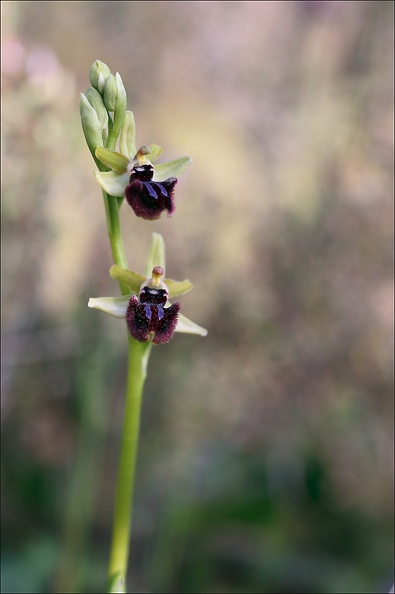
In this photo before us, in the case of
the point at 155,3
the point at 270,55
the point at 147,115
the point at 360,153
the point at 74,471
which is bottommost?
the point at 74,471

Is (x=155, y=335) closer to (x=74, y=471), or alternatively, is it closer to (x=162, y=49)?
(x=74, y=471)

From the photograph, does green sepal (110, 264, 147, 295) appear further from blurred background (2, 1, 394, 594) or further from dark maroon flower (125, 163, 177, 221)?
blurred background (2, 1, 394, 594)

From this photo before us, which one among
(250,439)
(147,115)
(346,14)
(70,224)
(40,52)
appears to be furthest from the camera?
(147,115)

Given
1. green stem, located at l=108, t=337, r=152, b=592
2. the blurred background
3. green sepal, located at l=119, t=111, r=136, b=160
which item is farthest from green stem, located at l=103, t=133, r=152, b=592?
the blurred background

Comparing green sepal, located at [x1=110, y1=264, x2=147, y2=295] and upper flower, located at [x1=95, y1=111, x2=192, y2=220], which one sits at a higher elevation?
upper flower, located at [x1=95, y1=111, x2=192, y2=220]

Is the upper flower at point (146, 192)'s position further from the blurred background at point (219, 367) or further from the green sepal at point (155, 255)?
the blurred background at point (219, 367)

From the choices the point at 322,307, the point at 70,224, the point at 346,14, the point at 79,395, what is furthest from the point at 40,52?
the point at 346,14

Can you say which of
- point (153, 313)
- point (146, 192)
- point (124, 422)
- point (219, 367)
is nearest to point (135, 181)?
point (146, 192)
